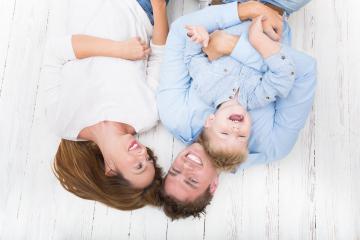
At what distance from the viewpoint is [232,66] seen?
47.5 inches

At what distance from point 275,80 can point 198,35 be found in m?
0.24

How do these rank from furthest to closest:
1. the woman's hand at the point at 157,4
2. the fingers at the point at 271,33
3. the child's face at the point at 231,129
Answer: the woman's hand at the point at 157,4
the fingers at the point at 271,33
the child's face at the point at 231,129

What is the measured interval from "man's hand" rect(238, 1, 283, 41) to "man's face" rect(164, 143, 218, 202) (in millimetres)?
380

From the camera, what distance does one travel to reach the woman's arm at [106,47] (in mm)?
1258

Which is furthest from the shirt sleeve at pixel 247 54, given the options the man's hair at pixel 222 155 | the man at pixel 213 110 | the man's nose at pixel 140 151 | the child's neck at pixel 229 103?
the man's nose at pixel 140 151

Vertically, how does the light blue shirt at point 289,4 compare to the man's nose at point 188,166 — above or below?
above

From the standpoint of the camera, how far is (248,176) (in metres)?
1.33

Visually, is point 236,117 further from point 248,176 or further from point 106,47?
point 106,47

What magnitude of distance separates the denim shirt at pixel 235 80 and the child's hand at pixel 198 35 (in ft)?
0.26

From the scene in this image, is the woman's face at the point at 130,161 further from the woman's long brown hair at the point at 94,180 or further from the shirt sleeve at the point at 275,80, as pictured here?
the shirt sleeve at the point at 275,80

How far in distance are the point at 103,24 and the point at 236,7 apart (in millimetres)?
404

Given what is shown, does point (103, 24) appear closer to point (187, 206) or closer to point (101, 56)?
point (101, 56)

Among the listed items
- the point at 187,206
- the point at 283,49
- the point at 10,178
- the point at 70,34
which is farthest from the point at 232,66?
the point at 10,178

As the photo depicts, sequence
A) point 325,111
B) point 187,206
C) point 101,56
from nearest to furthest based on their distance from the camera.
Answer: point 187,206
point 101,56
point 325,111
